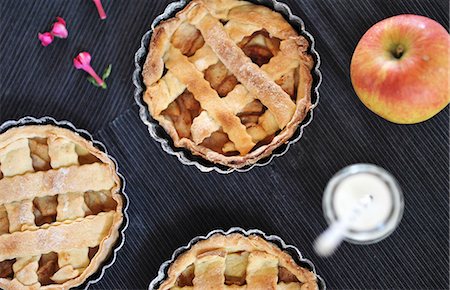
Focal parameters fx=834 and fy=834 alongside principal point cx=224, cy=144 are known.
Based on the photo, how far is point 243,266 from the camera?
2.17 meters

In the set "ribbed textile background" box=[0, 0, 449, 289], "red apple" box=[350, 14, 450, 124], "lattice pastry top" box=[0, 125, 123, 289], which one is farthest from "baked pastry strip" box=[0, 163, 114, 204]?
"red apple" box=[350, 14, 450, 124]

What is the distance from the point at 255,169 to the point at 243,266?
262 millimetres

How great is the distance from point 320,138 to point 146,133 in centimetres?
47

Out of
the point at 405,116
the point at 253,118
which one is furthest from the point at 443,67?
the point at 253,118

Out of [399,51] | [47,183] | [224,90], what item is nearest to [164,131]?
[224,90]

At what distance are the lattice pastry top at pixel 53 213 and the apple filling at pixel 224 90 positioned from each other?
22 centimetres

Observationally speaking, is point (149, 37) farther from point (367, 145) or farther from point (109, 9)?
point (367, 145)

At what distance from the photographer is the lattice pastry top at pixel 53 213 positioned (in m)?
2.12

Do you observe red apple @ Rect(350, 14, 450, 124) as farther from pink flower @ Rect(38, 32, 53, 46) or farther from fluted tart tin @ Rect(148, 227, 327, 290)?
pink flower @ Rect(38, 32, 53, 46)

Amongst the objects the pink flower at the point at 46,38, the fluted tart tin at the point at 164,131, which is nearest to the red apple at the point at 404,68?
the fluted tart tin at the point at 164,131

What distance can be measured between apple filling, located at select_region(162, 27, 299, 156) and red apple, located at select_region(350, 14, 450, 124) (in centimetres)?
19

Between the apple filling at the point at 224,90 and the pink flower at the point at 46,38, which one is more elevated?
the apple filling at the point at 224,90

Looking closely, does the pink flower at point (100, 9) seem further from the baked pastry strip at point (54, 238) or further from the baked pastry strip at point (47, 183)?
the baked pastry strip at point (54, 238)

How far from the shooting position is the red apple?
6.49 feet
